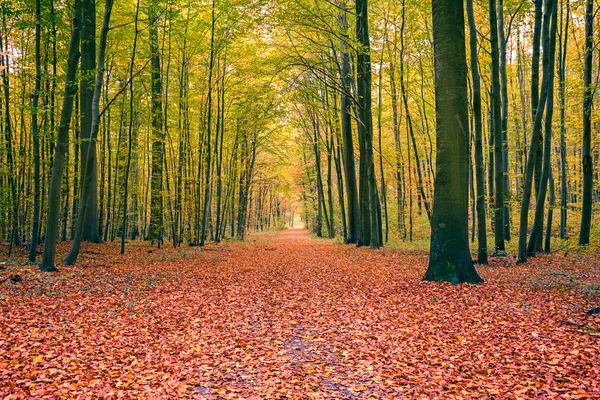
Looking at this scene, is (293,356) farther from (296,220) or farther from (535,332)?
(296,220)

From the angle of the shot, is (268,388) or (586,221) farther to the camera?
(586,221)

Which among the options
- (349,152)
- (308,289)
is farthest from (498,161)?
(349,152)

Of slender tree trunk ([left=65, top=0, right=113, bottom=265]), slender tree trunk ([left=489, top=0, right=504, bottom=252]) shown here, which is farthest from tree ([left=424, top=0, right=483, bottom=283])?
slender tree trunk ([left=65, top=0, right=113, bottom=265])

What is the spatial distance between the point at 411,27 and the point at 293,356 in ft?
59.5

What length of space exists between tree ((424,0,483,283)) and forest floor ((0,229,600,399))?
861mm

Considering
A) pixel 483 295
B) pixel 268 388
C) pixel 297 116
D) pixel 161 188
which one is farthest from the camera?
pixel 297 116

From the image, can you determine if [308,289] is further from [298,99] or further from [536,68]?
[298,99]

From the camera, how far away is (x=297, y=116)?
99.1 feet

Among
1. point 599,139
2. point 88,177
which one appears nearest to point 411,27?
point 599,139

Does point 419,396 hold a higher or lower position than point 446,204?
lower

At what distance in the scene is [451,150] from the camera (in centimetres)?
836

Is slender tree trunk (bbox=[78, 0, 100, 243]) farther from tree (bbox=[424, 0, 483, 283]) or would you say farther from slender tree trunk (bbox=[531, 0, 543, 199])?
slender tree trunk (bbox=[531, 0, 543, 199])

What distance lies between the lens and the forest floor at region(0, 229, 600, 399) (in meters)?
3.89

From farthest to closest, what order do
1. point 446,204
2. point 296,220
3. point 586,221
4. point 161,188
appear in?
point 296,220
point 161,188
point 586,221
point 446,204
